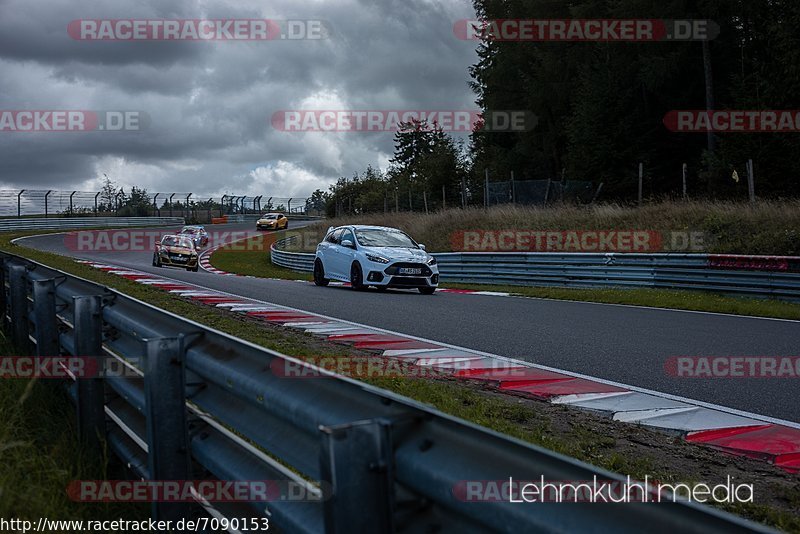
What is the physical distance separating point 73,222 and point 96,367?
188ft

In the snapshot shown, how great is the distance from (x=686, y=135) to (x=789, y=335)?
29.6 meters

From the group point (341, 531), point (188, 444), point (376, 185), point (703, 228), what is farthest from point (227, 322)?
point (376, 185)

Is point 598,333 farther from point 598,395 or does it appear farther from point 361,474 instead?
point 361,474

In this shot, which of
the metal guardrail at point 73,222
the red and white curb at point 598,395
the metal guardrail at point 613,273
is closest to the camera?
the red and white curb at point 598,395

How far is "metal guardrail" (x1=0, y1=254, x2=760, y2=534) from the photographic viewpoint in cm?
154

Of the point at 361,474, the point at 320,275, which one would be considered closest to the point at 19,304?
the point at 361,474

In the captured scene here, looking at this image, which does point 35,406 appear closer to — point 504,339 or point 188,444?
point 188,444

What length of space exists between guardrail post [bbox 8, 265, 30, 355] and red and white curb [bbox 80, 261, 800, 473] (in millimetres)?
3515

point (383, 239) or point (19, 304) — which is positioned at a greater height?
point (383, 239)

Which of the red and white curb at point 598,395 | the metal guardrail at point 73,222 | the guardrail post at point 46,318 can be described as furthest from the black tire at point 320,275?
the metal guardrail at point 73,222

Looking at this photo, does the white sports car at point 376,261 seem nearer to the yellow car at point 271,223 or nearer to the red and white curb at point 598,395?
the red and white curb at point 598,395

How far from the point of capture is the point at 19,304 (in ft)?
23.7

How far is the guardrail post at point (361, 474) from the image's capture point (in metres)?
1.83

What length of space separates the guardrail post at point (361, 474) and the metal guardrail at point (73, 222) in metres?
55.7
